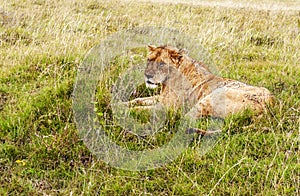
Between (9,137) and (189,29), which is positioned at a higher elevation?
(189,29)

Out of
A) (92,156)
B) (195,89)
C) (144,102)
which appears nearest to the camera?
(92,156)

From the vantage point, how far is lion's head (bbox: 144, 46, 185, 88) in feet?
17.6

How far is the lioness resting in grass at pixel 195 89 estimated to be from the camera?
15.6ft

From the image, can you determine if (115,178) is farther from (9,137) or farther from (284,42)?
(284,42)

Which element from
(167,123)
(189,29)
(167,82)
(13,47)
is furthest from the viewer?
(189,29)

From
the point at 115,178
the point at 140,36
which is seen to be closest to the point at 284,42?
the point at 140,36

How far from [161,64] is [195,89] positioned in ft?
1.92

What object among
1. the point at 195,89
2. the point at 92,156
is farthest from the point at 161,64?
the point at 92,156

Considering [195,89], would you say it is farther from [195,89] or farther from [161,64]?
[161,64]

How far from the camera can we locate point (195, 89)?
5383 millimetres

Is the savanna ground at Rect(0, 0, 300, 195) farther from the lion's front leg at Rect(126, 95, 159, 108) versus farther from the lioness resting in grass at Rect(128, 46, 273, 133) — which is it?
the lion's front leg at Rect(126, 95, 159, 108)

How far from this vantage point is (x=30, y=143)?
13.4 feet

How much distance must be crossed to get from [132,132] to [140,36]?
3.74 meters

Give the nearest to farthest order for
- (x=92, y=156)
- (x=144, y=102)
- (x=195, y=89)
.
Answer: (x=92, y=156), (x=144, y=102), (x=195, y=89)
